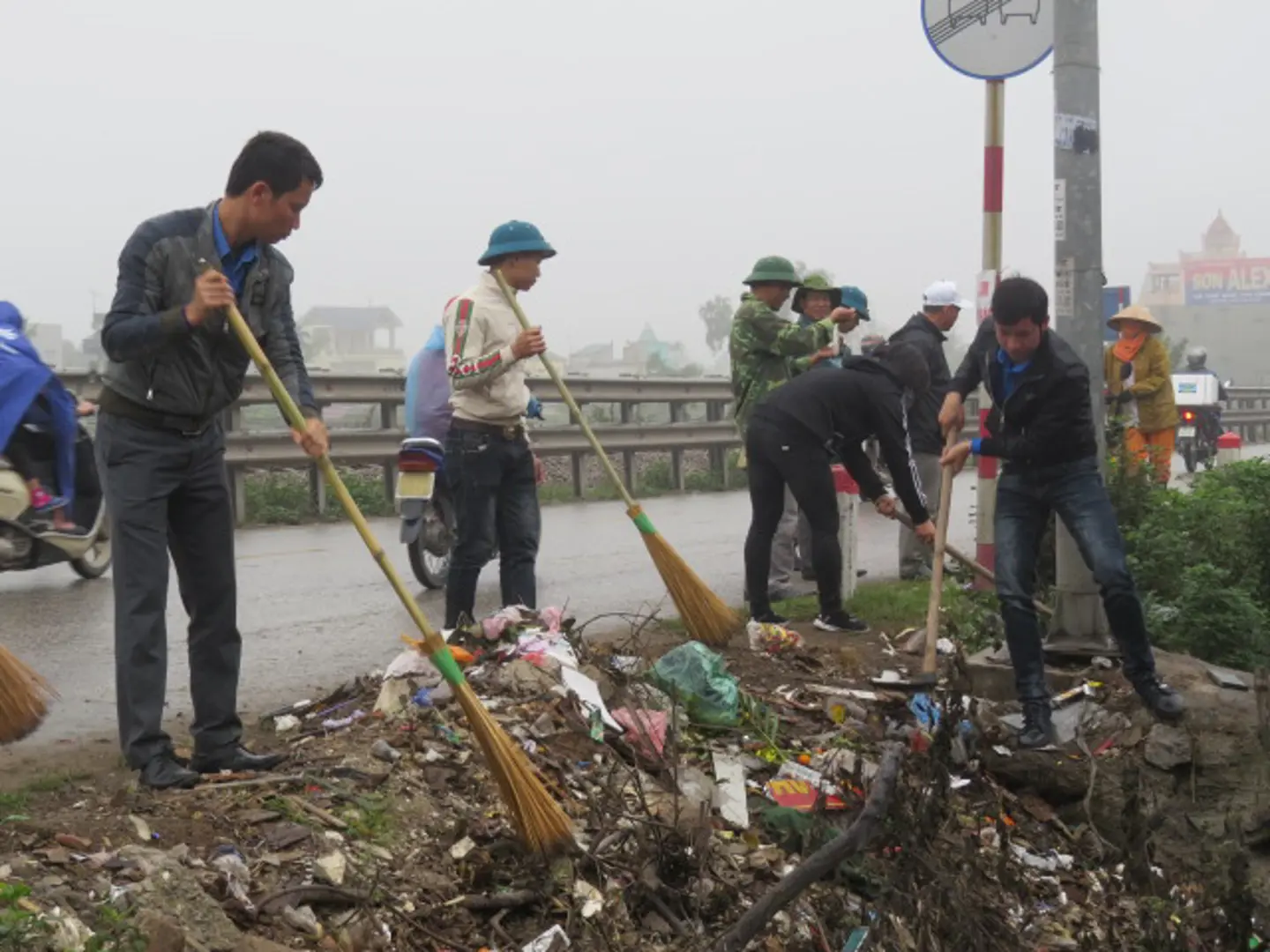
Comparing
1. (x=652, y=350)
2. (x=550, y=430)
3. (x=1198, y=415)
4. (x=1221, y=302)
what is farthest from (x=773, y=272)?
(x=1221, y=302)

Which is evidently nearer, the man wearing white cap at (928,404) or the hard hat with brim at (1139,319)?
the man wearing white cap at (928,404)

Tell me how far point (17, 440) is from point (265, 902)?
6.01 m

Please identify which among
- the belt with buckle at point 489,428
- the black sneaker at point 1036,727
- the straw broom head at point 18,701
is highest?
the belt with buckle at point 489,428

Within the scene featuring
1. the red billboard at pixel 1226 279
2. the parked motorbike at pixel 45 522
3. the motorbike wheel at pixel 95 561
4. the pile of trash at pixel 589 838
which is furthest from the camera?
the red billboard at pixel 1226 279

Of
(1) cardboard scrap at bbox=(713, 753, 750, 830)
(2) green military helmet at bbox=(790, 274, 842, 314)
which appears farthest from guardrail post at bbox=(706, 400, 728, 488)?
(1) cardboard scrap at bbox=(713, 753, 750, 830)

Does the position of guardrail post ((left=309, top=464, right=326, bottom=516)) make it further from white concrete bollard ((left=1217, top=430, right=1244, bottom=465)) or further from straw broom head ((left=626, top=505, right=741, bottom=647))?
white concrete bollard ((left=1217, top=430, right=1244, bottom=465))

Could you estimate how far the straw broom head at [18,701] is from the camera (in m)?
4.97

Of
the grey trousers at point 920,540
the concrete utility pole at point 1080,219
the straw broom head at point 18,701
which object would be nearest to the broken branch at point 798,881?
the straw broom head at point 18,701

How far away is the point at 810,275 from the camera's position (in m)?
10.1

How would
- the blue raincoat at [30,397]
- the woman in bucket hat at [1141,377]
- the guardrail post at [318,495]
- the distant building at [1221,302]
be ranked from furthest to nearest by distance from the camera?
the distant building at [1221,302] → the guardrail post at [318,495] → the woman in bucket hat at [1141,377] → the blue raincoat at [30,397]

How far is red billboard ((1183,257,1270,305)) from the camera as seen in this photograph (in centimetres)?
13388

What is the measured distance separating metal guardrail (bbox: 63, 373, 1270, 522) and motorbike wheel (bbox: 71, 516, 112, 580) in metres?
3.05

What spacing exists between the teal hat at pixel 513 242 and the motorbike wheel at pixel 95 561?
12.8 feet

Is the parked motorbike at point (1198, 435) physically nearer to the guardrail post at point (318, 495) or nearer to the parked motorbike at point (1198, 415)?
the parked motorbike at point (1198, 415)
